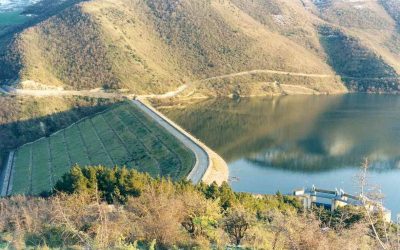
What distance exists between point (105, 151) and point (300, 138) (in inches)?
980

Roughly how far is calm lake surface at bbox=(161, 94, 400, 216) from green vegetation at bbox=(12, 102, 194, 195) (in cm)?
692

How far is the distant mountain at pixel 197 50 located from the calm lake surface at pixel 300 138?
9461 mm

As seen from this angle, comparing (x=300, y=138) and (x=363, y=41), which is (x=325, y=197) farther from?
(x=363, y=41)

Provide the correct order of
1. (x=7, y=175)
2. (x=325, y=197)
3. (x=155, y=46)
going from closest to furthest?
(x=325, y=197) < (x=7, y=175) < (x=155, y=46)

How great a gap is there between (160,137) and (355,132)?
27.8 meters

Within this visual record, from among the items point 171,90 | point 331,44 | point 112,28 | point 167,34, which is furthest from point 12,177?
point 331,44

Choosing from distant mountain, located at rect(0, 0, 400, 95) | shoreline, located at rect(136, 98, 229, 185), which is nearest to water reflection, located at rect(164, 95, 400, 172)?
shoreline, located at rect(136, 98, 229, 185)

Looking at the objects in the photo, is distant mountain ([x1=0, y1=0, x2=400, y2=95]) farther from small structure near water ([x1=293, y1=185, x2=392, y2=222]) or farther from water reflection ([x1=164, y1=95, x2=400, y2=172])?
small structure near water ([x1=293, y1=185, x2=392, y2=222])

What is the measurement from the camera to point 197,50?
10250 centimetres

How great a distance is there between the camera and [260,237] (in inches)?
557

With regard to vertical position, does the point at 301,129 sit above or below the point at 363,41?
below

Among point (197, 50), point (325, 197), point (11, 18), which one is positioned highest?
point (197, 50)

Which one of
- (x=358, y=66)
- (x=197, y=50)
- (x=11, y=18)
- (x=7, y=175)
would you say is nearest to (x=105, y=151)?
(x=7, y=175)

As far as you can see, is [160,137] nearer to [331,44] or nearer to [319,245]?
[319,245]
